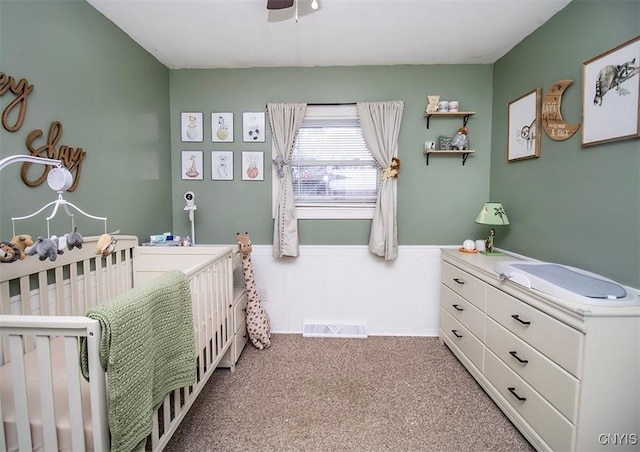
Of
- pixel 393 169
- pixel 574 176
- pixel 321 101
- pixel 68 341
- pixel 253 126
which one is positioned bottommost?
pixel 68 341

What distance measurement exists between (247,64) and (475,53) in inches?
74.4

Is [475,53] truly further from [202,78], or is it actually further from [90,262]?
[90,262]

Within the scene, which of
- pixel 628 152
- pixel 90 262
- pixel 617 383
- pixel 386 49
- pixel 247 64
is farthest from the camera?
pixel 247 64

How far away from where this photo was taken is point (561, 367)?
1.17 meters

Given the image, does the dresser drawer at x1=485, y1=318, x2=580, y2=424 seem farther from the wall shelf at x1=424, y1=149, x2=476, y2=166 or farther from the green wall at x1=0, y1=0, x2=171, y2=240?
the green wall at x1=0, y1=0, x2=171, y2=240

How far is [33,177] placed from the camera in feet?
4.32

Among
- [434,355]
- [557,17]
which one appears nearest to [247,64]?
[557,17]

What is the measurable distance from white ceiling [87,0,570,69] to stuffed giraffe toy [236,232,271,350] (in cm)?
148

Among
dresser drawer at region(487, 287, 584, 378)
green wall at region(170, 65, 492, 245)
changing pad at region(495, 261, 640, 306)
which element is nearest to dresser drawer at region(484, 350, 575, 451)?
dresser drawer at region(487, 287, 584, 378)

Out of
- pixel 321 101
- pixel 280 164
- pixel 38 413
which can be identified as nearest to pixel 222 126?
pixel 280 164

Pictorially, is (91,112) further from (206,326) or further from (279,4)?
(206,326)

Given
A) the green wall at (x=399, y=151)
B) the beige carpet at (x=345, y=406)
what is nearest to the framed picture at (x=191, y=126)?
the green wall at (x=399, y=151)

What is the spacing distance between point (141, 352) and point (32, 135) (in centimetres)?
123

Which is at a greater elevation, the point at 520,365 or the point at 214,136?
the point at 214,136
